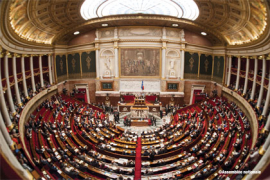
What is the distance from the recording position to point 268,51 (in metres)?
13.6

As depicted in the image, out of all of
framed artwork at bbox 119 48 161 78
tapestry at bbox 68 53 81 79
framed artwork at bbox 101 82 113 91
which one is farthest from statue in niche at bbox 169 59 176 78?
tapestry at bbox 68 53 81 79

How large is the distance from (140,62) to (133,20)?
6279 mm

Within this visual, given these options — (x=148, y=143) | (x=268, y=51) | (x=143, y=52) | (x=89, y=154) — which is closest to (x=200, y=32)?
(x=143, y=52)

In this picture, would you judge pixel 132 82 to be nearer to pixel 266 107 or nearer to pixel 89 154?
pixel 89 154

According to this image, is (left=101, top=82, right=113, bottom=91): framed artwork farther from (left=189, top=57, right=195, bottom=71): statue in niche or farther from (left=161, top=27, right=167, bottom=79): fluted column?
(left=189, top=57, right=195, bottom=71): statue in niche

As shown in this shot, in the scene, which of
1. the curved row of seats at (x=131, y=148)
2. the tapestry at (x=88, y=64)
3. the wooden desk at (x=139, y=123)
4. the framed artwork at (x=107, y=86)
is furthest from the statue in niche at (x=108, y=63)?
the curved row of seats at (x=131, y=148)

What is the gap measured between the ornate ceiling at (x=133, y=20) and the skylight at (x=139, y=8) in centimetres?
71

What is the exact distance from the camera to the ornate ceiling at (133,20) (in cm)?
1334

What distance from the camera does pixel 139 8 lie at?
2303 cm

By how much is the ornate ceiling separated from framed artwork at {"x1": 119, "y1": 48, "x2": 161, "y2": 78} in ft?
12.9

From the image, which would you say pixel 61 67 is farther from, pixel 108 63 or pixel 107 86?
pixel 107 86

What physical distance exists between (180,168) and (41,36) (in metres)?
21.3

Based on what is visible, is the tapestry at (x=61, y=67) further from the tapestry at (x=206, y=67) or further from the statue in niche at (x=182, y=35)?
the tapestry at (x=206, y=67)

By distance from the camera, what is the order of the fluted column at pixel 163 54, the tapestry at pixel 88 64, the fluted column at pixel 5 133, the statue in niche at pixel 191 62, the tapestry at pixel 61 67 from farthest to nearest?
the tapestry at pixel 88 64
the statue in niche at pixel 191 62
the tapestry at pixel 61 67
the fluted column at pixel 163 54
the fluted column at pixel 5 133
